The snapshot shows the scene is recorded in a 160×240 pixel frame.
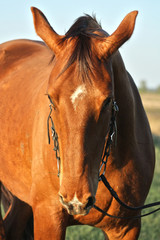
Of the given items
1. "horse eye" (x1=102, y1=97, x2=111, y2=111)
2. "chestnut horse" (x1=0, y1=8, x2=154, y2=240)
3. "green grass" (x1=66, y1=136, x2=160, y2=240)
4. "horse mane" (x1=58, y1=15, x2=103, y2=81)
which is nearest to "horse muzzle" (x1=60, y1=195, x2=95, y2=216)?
"chestnut horse" (x1=0, y1=8, x2=154, y2=240)

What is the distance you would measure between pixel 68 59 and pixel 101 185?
106 centimetres

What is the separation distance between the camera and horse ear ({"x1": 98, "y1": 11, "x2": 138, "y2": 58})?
8.35ft

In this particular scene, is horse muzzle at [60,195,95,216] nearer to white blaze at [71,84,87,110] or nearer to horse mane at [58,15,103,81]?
white blaze at [71,84,87,110]

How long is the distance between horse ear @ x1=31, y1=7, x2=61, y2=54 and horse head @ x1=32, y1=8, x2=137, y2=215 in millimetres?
96

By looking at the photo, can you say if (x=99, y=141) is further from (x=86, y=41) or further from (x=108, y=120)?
(x=86, y=41)

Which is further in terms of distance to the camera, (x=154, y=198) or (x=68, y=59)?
(x=154, y=198)

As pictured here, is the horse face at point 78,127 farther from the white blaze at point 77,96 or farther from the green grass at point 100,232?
the green grass at point 100,232

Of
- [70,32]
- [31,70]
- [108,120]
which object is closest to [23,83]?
A: [31,70]

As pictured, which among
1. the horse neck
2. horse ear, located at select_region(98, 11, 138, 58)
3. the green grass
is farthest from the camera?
the green grass

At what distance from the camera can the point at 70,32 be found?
8.89ft

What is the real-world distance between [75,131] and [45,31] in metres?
0.79

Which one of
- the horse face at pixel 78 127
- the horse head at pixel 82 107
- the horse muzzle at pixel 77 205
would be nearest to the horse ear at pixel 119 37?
the horse head at pixel 82 107

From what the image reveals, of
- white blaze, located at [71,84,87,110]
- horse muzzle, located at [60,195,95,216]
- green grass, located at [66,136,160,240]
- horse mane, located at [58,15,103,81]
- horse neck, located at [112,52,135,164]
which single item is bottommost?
green grass, located at [66,136,160,240]

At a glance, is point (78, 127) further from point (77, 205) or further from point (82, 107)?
point (77, 205)
